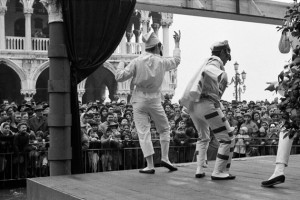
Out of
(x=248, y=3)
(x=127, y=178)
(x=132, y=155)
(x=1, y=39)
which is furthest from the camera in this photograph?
(x=1, y=39)

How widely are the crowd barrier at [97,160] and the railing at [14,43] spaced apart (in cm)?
2305

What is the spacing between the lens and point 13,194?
9.98 m

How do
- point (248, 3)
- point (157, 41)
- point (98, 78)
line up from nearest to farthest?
1. point (157, 41)
2. point (248, 3)
3. point (98, 78)

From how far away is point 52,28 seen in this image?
25.6 ft

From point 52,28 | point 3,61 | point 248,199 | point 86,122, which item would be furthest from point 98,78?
point 248,199

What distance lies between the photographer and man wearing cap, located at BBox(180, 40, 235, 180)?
6.47 m

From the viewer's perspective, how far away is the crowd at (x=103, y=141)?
1070cm

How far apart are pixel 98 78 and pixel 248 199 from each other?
32.1 metres

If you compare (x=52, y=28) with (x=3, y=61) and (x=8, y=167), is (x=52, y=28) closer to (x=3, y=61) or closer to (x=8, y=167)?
(x=8, y=167)

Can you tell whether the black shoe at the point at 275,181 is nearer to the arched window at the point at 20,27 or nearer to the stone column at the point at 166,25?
the stone column at the point at 166,25

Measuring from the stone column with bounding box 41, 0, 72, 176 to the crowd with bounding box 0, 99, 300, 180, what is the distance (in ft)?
8.86

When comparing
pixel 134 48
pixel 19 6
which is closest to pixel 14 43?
pixel 19 6

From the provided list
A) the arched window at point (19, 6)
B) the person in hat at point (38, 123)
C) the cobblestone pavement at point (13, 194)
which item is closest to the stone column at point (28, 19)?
the arched window at point (19, 6)

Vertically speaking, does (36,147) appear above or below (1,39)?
below
